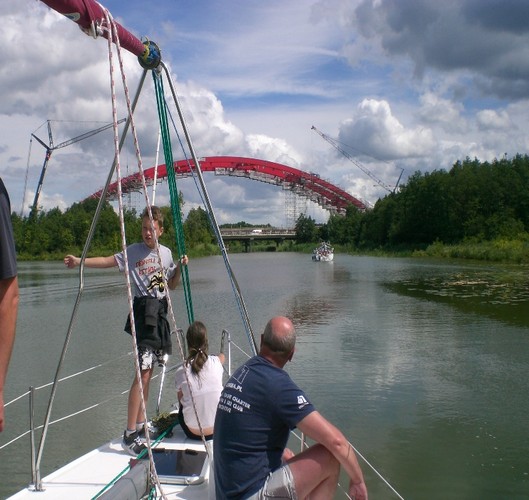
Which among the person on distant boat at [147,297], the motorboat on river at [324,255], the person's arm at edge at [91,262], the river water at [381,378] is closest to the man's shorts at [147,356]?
the person on distant boat at [147,297]

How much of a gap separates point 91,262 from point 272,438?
245cm

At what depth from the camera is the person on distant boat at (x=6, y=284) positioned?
2.18 m

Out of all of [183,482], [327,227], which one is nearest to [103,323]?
[183,482]

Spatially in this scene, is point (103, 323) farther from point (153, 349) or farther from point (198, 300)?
point (153, 349)

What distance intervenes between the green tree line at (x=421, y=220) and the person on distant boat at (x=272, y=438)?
4962 cm

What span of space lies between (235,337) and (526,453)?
923 centimetres

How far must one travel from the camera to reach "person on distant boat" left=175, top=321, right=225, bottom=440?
4754 mm

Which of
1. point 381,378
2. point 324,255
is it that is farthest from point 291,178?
point 381,378

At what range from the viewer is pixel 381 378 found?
432 inches

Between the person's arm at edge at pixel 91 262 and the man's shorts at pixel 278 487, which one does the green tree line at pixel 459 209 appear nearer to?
Answer: the person's arm at edge at pixel 91 262

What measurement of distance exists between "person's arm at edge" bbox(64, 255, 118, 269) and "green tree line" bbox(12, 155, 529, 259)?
48.5m

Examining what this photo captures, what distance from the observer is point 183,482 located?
403cm

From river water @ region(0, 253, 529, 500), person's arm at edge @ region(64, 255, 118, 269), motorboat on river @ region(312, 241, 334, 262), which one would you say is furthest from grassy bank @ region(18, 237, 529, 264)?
person's arm at edge @ region(64, 255, 118, 269)

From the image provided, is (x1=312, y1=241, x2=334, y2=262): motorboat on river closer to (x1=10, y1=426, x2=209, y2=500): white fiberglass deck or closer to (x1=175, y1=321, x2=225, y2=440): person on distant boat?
(x1=175, y1=321, x2=225, y2=440): person on distant boat
